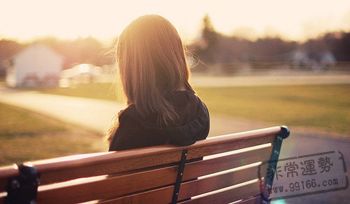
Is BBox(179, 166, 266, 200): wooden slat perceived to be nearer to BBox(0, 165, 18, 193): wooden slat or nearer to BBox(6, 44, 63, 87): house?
BBox(0, 165, 18, 193): wooden slat

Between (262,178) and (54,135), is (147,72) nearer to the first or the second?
(262,178)

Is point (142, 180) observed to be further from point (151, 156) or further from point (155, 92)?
point (155, 92)

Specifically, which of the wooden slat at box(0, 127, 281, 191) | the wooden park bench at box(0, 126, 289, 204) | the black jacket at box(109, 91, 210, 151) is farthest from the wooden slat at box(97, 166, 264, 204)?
the black jacket at box(109, 91, 210, 151)

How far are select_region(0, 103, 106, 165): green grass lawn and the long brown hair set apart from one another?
4950 mm

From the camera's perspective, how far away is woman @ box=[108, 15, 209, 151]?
2434 millimetres

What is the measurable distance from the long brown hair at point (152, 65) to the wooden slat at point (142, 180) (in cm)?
29

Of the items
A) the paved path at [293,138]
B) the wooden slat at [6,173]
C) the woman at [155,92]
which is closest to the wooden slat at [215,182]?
the woman at [155,92]

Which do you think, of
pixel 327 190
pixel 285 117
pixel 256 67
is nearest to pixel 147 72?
pixel 327 190

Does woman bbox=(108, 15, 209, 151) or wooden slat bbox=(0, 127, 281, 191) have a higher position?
woman bbox=(108, 15, 209, 151)

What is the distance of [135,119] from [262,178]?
4.09 feet

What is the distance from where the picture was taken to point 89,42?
68688mm

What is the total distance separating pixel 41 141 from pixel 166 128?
7.00 metres

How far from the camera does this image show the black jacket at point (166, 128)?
2.43 m

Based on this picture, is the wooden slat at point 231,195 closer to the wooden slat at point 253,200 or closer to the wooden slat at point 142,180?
the wooden slat at point 253,200
